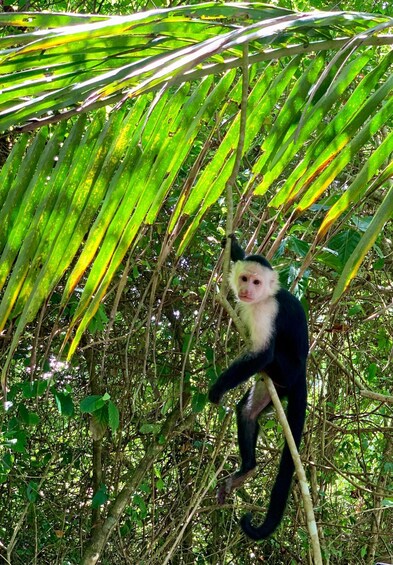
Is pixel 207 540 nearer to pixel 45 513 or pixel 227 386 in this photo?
pixel 45 513

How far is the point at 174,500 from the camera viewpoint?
4715 mm

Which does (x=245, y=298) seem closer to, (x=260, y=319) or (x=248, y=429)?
(x=260, y=319)

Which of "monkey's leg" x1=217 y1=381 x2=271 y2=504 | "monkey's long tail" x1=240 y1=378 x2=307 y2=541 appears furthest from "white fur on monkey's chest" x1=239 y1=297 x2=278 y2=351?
"monkey's long tail" x1=240 y1=378 x2=307 y2=541

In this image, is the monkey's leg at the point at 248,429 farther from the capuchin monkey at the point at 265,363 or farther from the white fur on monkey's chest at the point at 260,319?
the white fur on monkey's chest at the point at 260,319

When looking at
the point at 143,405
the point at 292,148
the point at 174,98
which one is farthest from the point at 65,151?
the point at 143,405

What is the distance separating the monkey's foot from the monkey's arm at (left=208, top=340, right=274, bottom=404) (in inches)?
17.8

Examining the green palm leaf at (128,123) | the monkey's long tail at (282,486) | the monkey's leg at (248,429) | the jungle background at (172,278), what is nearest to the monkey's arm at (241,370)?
the jungle background at (172,278)

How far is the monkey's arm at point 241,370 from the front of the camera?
299 centimetres

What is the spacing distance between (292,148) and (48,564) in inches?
168

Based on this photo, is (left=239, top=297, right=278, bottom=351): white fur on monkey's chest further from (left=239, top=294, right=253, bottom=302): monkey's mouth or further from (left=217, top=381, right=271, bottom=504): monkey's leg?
(left=217, top=381, right=271, bottom=504): monkey's leg

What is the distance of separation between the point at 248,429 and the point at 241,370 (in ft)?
1.50

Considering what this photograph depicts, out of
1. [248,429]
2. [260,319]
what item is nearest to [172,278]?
[260,319]

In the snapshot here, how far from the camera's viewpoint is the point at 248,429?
3320 millimetres

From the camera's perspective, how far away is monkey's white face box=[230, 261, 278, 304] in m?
3.04
